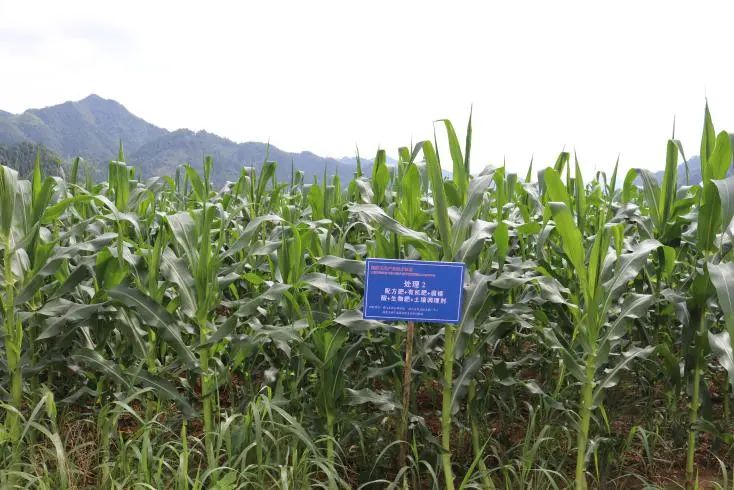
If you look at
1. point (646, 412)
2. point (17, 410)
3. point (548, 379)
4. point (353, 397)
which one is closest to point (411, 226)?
point (353, 397)

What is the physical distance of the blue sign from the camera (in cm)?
253

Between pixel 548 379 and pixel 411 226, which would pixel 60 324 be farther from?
pixel 548 379

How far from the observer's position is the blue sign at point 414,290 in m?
2.53

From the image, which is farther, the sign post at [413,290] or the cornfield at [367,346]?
the cornfield at [367,346]

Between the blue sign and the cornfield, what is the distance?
0.16 m

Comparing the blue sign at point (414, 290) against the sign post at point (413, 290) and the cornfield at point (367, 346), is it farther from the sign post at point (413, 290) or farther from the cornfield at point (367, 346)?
the cornfield at point (367, 346)

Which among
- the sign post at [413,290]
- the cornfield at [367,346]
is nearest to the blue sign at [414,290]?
the sign post at [413,290]

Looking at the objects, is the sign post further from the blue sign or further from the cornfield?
the cornfield

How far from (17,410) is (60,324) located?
46 cm

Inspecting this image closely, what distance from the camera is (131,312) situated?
310 cm

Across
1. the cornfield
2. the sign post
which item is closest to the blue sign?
the sign post

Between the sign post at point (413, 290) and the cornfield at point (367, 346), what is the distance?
0.53 feet

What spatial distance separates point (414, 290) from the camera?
2574 mm

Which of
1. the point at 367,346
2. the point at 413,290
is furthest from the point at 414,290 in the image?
the point at 367,346
